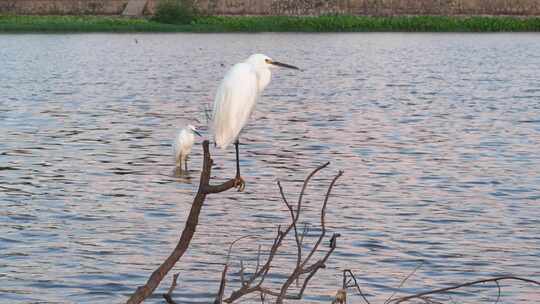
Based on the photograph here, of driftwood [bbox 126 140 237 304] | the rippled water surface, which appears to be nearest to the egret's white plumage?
the rippled water surface

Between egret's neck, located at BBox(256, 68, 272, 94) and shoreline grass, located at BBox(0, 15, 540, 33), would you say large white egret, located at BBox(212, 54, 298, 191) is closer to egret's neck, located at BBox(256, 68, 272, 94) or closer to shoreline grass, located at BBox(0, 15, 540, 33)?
egret's neck, located at BBox(256, 68, 272, 94)

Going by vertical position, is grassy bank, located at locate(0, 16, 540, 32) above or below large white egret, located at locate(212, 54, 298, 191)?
below

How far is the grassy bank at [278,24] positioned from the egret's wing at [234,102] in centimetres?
5338

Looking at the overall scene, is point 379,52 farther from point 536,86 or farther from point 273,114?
point 273,114

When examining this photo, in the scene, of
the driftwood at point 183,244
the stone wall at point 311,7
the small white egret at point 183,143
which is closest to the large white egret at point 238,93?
the driftwood at point 183,244

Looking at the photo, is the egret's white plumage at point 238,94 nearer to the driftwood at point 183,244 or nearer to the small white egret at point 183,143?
the driftwood at point 183,244

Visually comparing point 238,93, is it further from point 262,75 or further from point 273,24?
point 273,24

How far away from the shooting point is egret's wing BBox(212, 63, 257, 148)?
7516 millimetres

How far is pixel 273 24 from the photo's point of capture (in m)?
62.1

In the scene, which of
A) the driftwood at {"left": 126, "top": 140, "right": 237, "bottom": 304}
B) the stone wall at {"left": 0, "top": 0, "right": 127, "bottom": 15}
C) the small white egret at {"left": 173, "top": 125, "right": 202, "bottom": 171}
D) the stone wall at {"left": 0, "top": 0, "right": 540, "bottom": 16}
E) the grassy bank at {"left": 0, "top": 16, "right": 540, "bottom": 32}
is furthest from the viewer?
the stone wall at {"left": 0, "top": 0, "right": 540, "bottom": 16}

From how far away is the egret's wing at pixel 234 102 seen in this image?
752 centimetres

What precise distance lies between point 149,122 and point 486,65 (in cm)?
1918

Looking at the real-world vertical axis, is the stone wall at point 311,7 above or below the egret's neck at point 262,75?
below

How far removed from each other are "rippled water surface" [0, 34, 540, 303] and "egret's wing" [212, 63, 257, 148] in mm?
1114
